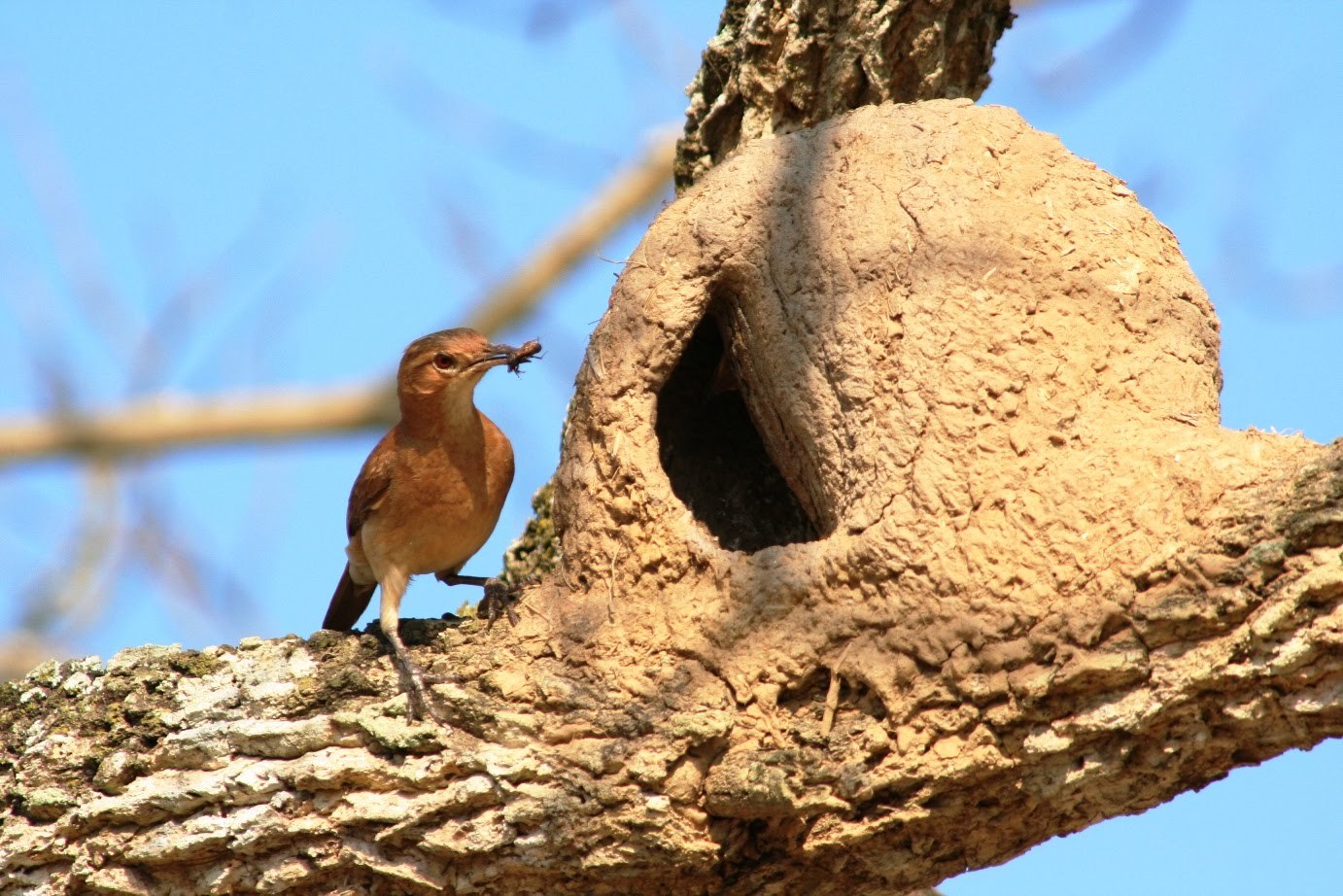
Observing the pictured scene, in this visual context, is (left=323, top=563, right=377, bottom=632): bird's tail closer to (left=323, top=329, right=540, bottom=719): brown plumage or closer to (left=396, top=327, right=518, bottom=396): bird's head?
(left=323, top=329, right=540, bottom=719): brown plumage

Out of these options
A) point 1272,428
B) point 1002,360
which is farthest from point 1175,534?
point 1002,360

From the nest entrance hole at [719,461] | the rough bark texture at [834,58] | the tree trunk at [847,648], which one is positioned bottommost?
the tree trunk at [847,648]

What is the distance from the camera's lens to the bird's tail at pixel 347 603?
686cm

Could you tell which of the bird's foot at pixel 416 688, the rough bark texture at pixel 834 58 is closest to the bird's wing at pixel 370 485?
the bird's foot at pixel 416 688

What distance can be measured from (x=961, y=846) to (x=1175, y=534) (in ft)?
3.90

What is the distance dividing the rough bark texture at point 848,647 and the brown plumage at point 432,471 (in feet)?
2.62

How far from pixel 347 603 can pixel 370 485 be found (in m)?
0.86

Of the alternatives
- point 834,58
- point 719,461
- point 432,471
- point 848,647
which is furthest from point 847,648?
point 834,58

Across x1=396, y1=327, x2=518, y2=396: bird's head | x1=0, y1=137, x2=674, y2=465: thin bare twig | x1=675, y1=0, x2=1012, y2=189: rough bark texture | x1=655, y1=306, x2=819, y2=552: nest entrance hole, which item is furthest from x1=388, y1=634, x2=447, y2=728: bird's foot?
x1=0, y1=137, x2=674, y2=465: thin bare twig

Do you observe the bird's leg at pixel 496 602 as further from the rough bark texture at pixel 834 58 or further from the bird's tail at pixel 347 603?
the rough bark texture at pixel 834 58

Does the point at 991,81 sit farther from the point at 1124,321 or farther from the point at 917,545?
the point at 917,545

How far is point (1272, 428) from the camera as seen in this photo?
15.3 ft

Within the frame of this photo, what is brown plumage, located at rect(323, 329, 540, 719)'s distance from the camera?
20.4 feet

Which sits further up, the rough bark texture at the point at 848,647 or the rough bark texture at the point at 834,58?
the rough bark texture at the point at 834,58
